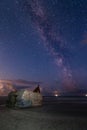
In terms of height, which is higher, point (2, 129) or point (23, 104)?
point (23, 104)

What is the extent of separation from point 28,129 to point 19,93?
3175 inches

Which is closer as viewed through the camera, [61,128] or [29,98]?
[61,128]

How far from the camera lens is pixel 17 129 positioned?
43219 mm

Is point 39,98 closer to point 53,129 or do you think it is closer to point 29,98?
point 29,98

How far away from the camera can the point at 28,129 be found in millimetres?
44531

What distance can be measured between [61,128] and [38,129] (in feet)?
17.6

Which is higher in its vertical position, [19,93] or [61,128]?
[19,93]

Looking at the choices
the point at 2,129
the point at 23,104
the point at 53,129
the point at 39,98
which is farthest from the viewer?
the point at 39,98

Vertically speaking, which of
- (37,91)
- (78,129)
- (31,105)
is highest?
(37,91)

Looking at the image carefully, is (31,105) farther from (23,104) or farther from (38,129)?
(38,129)

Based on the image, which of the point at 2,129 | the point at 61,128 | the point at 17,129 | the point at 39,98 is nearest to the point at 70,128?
the point at 61,128

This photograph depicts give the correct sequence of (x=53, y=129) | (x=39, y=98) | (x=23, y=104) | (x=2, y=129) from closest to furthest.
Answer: (x=2, y=129), (x=53, y=129), (x=23, y=104), (x=39, y=98)

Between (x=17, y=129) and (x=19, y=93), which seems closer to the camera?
(x=17, y=129)

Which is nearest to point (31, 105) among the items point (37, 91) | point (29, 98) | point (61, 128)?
point (29, 98)
